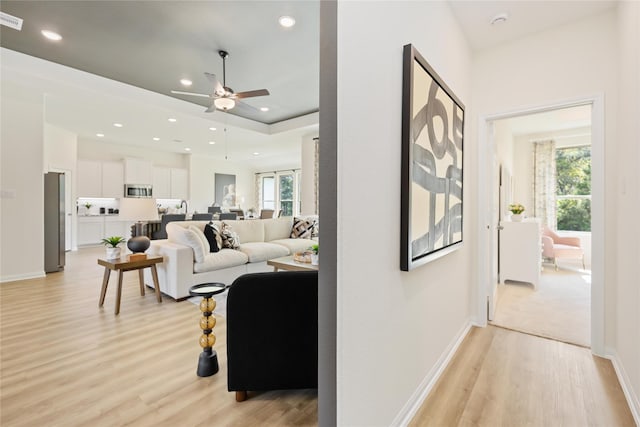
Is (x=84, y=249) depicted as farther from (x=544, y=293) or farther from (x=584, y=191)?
(x=584, y=191)

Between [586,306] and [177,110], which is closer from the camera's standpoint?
[586,306]

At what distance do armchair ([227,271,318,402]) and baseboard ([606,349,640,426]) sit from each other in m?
1.81

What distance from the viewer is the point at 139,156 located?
8.67 meters

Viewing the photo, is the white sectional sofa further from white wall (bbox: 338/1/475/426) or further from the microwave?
the microwave

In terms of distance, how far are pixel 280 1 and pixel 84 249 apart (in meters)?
7.69

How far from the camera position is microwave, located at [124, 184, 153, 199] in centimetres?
823

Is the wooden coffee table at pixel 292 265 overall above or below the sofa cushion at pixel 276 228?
below

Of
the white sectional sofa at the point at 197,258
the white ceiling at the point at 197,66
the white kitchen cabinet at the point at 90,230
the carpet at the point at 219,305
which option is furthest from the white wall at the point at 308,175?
the white kitchen cabinet at the point at 90,230

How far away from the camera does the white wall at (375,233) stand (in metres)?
1.12

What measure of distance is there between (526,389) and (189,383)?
2.17 metres

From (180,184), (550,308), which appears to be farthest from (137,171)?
(550,308)

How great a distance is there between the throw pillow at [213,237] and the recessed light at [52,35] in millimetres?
2732

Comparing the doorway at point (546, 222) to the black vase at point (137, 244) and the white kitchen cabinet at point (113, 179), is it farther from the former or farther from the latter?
the white kitchen cabinet at point (113, 179)

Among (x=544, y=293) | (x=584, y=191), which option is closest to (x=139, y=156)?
(x=544, y=293)
